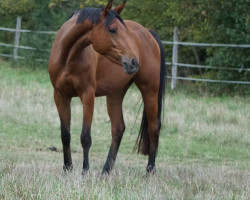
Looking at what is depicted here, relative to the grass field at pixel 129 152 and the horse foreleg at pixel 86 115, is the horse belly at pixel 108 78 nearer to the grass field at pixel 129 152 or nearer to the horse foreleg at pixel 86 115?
the horse foreleg at pixel 86 115

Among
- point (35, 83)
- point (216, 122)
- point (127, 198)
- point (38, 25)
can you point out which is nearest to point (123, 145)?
point (216, 122)

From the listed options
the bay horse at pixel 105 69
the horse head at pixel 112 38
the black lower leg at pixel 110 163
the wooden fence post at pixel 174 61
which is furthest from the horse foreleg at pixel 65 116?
the wooden fence post at pixel 174 61

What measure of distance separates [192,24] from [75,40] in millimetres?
12389

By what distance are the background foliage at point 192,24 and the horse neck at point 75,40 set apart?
10041 mm

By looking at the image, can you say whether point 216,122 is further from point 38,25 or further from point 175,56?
point 38,25

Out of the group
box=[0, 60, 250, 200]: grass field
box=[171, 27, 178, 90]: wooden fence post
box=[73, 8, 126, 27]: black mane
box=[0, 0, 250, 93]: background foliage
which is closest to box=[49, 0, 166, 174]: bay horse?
box=[73, 8, 126, 27]: black mane

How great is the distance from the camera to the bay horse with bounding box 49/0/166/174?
20.4 feet

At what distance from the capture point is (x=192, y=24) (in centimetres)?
1848

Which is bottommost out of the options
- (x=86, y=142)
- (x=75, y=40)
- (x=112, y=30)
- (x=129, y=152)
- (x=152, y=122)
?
(x=129, y=152)

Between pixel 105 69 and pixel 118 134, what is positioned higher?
pixel 105 69

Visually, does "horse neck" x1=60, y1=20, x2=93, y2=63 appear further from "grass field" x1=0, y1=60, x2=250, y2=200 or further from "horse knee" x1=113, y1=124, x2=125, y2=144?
"horse knee" x1=113, y1=124, x2=125, y2=144

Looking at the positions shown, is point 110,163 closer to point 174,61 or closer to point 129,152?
point 129,152

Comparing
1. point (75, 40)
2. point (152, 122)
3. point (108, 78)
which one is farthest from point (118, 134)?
point (75, 40)

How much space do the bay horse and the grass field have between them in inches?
18.5
